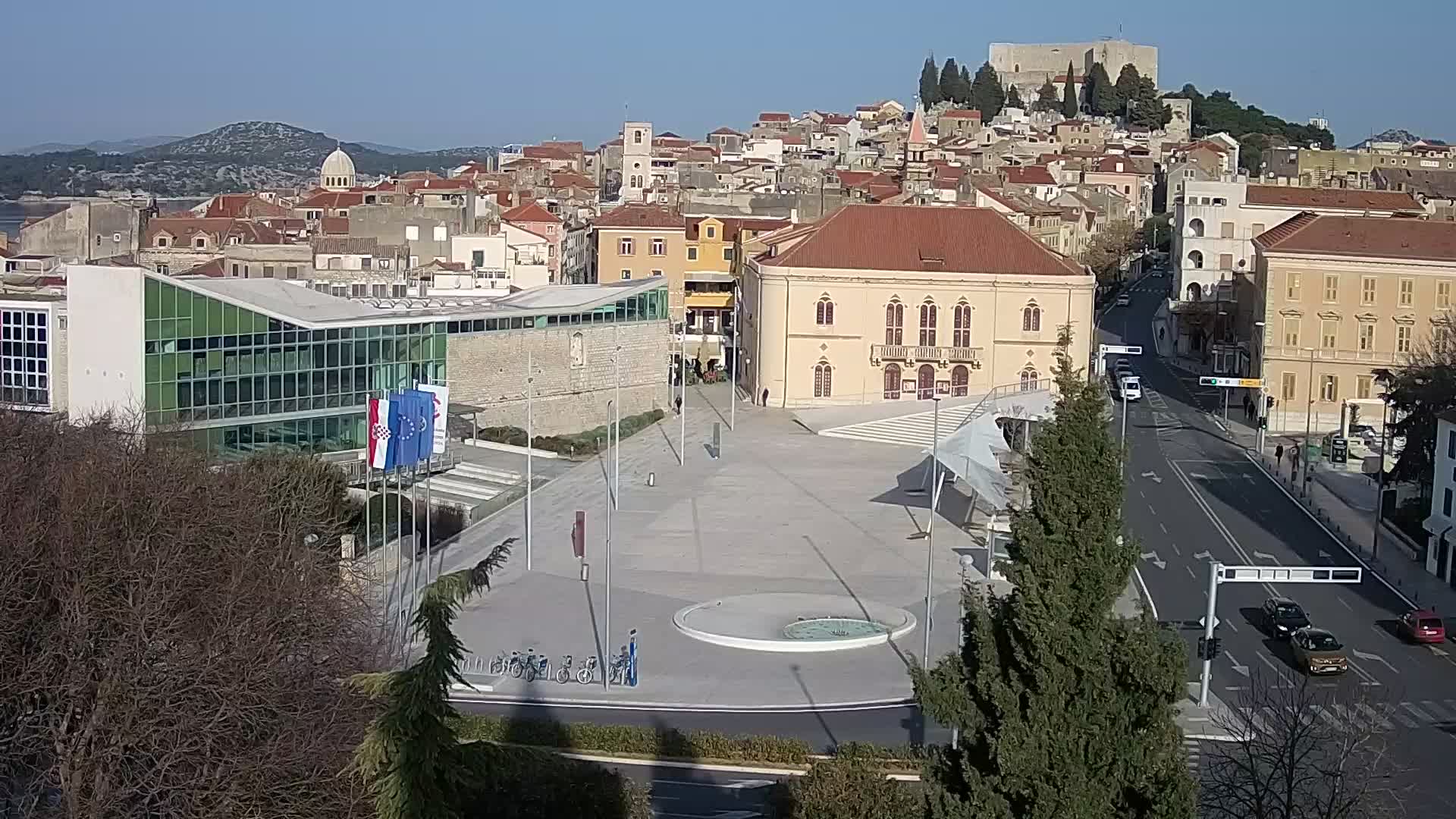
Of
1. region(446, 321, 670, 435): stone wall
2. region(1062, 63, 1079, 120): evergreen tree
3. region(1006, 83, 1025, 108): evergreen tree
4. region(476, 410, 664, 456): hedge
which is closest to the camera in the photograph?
region(446, 321, 670, 435): stone wall

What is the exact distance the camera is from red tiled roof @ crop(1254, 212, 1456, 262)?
45812 mm

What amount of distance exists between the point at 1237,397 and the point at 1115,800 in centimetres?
4183

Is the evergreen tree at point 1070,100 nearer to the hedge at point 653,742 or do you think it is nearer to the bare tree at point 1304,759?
the bare tree at point 1304,759

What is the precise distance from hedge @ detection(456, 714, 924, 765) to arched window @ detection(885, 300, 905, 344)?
28.3 meters

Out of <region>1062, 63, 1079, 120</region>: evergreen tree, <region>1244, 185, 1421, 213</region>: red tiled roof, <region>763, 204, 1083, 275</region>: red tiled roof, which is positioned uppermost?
<region>1062, 63, 1079, 120</region>: evergreen tree

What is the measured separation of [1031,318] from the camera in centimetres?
4759

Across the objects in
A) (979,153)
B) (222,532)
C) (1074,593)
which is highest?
(979,153)

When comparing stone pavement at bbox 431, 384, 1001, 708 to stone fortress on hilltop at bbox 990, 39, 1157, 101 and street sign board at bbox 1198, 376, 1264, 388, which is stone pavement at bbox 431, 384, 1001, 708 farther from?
stone fortress on hilltop at bbox 990, 39, 1157, 101

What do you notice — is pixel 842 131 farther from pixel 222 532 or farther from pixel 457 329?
pixel 222 532

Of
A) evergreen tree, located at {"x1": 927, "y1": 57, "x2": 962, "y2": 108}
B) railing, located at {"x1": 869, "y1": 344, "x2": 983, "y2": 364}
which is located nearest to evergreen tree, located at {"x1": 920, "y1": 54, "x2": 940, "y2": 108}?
evergreen tree, located at {"x1": 927, "y1": 57, "x2": 962, "y2": 108}

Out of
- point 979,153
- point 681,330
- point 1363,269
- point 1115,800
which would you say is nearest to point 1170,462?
point 1363,269

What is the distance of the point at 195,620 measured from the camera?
59.8 ft

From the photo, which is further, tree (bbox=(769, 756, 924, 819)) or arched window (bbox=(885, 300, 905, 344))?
arched window (bbox=(885, 300, 905, 344))

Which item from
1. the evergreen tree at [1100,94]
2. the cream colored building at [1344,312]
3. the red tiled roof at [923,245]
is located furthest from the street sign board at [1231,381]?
the evergreen tree at [1100,94]
